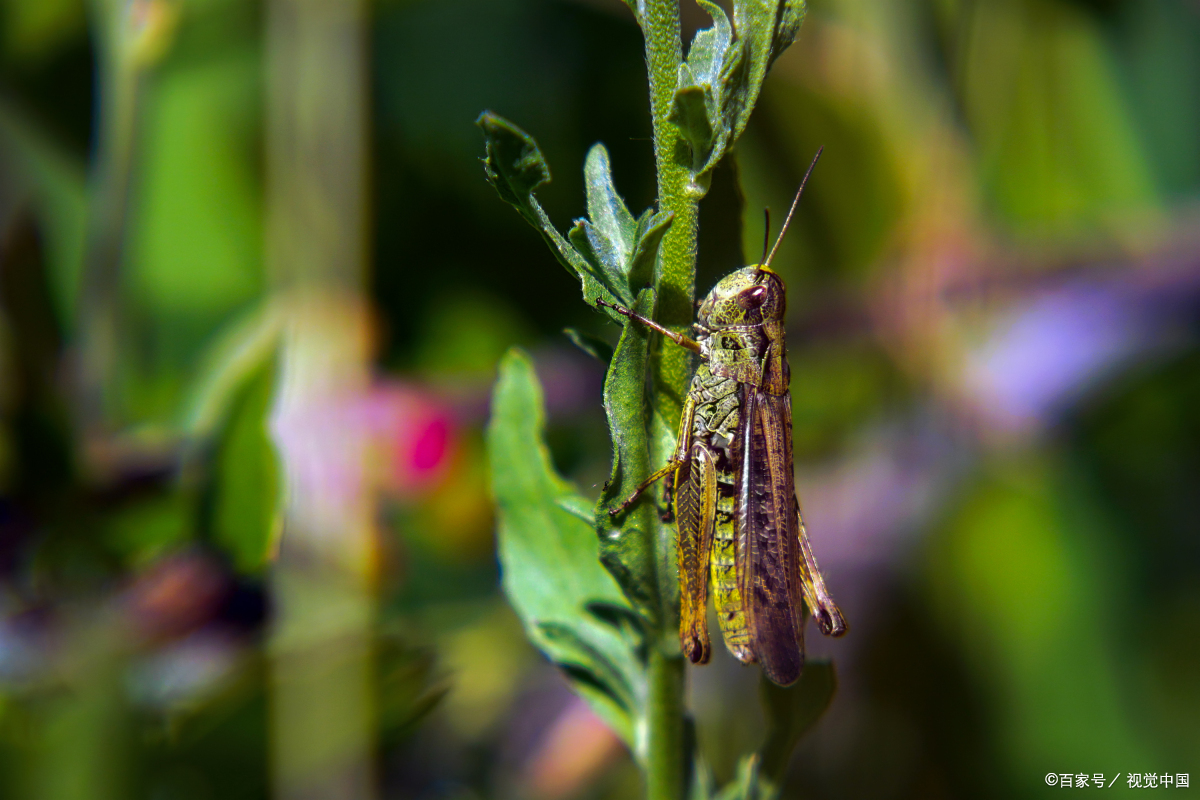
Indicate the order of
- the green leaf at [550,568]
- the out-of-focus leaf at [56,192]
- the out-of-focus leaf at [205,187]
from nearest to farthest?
the green leaf at [550,568]
the out-of-focus leaf at [56,192]
the out-of-focus leaf at [205,187]

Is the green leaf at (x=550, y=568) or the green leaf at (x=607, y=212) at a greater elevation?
the green leaf at (x=607, y=212)

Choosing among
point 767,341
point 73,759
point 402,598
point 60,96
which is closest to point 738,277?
point 767,341

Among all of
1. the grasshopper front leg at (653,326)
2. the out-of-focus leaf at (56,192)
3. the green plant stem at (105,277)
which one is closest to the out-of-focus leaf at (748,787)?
the grasshopper front leg at (653,326)

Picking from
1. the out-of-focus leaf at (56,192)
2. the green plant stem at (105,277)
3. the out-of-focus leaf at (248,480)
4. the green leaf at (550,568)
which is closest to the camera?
the green leaf at (550,568)

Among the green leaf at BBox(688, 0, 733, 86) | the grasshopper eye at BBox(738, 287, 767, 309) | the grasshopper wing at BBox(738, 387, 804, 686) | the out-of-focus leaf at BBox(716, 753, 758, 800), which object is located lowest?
the out-of-focus leaf at BBox(716, 753, 758, 800)

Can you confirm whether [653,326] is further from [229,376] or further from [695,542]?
[229,376]

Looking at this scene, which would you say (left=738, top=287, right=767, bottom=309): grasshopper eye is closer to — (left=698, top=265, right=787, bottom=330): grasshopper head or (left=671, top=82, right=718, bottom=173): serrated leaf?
(left=698, top=265, right=787, bottom=330): grasshopper head

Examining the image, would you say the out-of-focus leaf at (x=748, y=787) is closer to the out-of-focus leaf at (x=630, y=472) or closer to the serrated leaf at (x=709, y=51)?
the out-of-focus leaf at (x=630, y=472)

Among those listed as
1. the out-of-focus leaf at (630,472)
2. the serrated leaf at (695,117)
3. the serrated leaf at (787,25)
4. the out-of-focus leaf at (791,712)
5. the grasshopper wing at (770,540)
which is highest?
the serrated leaf at (787,25)

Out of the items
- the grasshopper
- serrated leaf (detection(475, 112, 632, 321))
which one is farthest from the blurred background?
serrated leaf (detection(475, 112, 632, 321))
